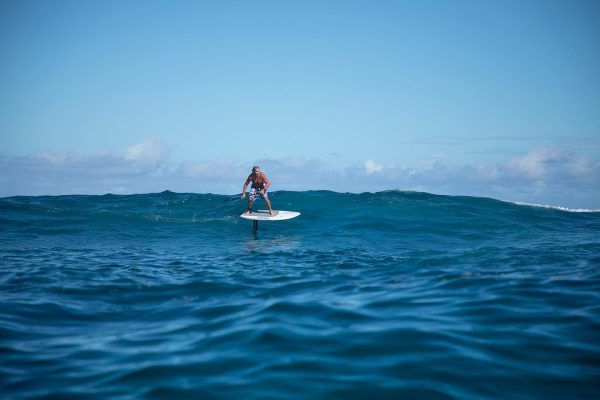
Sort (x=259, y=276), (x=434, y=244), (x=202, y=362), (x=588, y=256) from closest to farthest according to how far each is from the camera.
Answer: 1. (x=202, y=362)
2. (x=259, y=276)
3. (x=588, y=256)
4. (x=434, y=244)

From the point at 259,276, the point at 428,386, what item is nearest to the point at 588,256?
the point at 259,276

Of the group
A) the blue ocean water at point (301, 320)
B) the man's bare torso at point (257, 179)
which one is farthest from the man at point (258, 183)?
the blue ocean water at point (301, 320)

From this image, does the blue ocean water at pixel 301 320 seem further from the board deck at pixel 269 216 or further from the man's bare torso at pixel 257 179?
the man's bare torso at pixel 257 179

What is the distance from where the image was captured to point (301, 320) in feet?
18.6

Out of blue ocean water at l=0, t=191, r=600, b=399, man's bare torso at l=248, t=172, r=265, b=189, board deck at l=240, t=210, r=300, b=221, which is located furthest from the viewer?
man's bare torso at l=248, t=172, r=265, b=189

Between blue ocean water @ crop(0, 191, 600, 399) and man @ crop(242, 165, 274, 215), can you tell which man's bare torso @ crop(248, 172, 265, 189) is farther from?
blue ocean water @ crop(0, 191, 600, 399)

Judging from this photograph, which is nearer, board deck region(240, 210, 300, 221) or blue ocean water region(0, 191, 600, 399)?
blue ocean water region(0, 191, 600, 399)

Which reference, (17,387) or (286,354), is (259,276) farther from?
(17,387)

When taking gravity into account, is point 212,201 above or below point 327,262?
above

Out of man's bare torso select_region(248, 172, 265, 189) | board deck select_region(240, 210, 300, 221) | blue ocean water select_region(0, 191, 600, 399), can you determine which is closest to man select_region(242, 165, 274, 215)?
man's bare torso select_region(248, 172, 265, 189)

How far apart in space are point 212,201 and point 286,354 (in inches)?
941

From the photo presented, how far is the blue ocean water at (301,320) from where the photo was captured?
388cm

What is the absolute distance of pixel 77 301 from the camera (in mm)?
7441

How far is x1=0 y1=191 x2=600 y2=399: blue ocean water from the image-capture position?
3.88 metres
